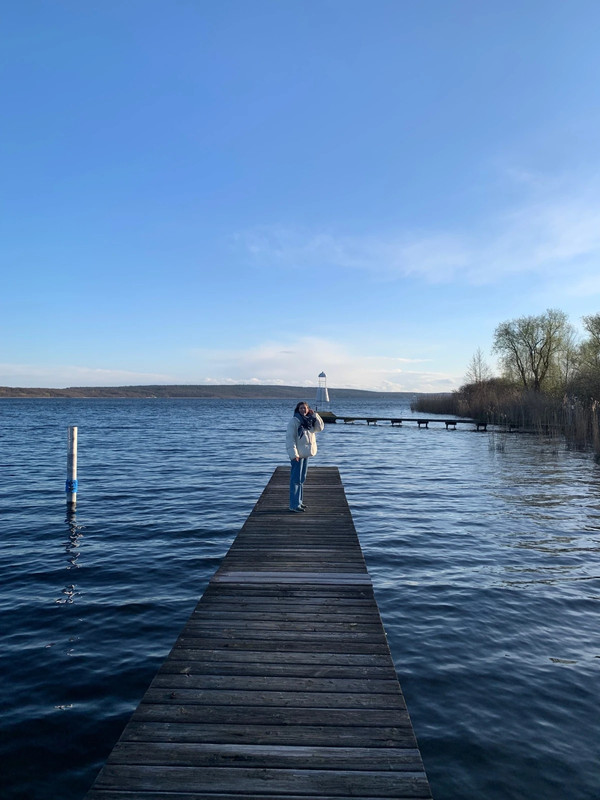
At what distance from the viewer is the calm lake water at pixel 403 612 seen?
4.71 metres

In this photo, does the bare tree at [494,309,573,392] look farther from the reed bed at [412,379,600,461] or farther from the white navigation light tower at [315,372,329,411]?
the white navigation light tower at [315,372,329,411]

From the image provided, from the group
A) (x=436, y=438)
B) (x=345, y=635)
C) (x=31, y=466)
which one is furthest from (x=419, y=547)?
(x=436, y=438)

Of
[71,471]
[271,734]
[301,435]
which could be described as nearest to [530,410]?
[301,435]

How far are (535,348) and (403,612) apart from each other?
5546 cm

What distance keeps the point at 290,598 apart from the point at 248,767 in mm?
3188

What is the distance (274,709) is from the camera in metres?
4.05

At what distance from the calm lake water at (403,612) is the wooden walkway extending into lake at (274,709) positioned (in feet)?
2.96

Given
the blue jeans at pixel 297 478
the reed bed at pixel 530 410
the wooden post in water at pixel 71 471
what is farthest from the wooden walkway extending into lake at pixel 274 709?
the reed bed at pixel 530 410

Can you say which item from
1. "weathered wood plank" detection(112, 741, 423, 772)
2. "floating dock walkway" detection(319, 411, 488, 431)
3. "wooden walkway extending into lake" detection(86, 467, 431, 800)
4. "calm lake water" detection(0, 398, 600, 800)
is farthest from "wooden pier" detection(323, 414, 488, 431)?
"weathered wood plank" detection(112, 741, 423, 772)

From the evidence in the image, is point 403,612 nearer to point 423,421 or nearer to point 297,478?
point 297,478

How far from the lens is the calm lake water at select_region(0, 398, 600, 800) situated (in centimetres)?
471

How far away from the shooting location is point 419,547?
11.1m

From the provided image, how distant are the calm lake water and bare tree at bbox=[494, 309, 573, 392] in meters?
40.6

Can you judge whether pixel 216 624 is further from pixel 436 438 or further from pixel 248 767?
pixel 436 438
